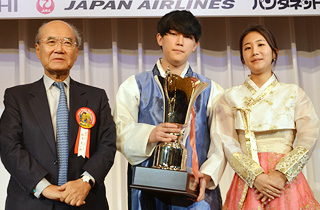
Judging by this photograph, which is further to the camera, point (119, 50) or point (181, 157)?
point (119, 50)

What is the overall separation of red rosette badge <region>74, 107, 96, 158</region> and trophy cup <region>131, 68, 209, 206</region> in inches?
11.2

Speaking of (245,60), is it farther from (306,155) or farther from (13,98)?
(13,98)

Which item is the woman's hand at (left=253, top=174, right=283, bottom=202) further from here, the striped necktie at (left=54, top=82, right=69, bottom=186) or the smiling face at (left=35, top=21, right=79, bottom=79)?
the smiling face at (left=35, top=21, right=79, bottom=79)

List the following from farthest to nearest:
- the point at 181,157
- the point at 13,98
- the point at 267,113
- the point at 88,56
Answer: the point at 88,56 < the point at 267,113 < the point at 13,98 < the point at 181,157

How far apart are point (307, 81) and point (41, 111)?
7.66 ft

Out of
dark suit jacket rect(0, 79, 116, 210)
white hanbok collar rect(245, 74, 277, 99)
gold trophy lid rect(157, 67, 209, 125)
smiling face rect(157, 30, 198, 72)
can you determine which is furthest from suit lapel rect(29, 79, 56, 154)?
white hanbok collar rect(245, 74, 277, 99)

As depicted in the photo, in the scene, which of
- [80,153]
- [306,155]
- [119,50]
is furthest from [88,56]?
[306,155]

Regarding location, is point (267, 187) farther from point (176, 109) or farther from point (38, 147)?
point (38, 147)

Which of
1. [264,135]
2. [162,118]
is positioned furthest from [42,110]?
[264,135]

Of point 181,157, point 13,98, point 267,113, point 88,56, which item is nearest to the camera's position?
point 181,157

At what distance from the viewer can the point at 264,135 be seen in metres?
2.23

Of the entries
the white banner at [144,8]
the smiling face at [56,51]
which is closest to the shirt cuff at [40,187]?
the smiling face at [56,51]

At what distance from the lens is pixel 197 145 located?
224 cm

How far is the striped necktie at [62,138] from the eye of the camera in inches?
78.1
